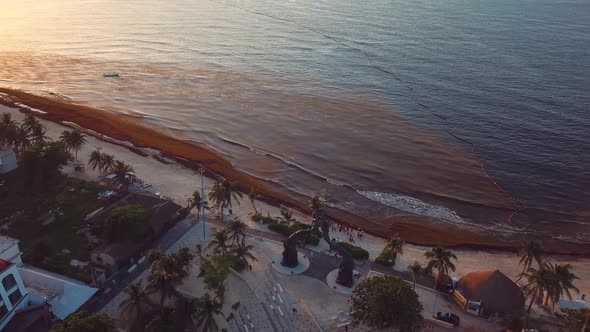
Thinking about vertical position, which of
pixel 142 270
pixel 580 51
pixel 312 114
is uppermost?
pixel 580 51

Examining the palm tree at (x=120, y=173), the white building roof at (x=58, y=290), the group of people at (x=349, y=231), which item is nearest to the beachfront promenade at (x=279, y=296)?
the white building roof at (x=58, y=290)

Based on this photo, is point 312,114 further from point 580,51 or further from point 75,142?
point 580,51

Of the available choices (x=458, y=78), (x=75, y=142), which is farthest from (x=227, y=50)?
(x=75, y=142)

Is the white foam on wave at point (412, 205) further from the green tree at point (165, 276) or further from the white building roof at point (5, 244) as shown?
the white building roof at point (5, 244)

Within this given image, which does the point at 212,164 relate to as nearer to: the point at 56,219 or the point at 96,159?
the point at 96,159

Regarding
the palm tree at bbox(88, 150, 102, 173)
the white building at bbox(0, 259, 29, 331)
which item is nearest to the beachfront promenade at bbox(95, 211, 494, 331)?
the white building at bbox(0, 259, 29, 331)

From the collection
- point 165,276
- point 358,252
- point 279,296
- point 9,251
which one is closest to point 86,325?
point 165,276
